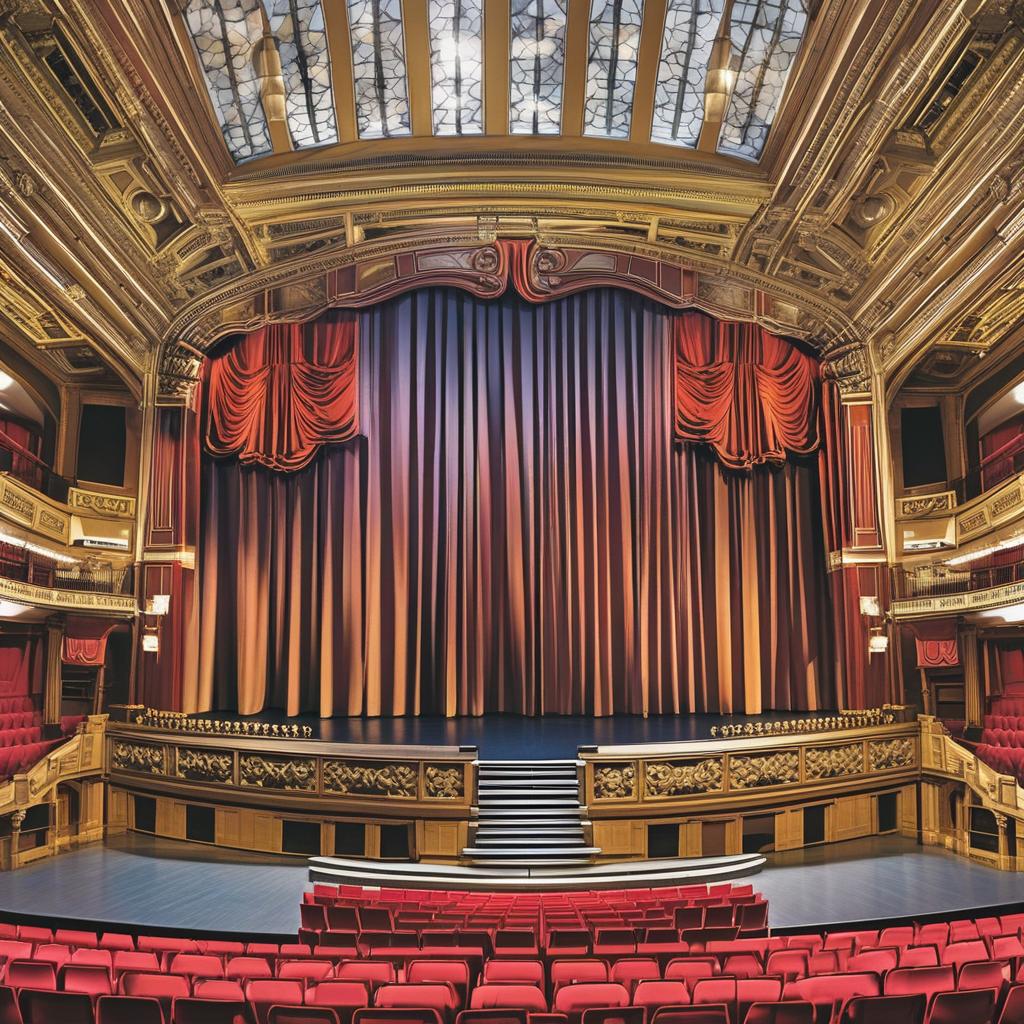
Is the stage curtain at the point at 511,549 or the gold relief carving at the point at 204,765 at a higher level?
the stage curtain at the point at 511,549

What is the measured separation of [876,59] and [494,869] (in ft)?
31.5

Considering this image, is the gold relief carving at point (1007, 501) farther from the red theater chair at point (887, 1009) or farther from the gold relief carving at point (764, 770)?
the red theater chair at point (887, 1009)

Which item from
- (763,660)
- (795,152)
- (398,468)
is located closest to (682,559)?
(763,660)

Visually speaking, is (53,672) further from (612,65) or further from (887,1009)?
(887,1009)

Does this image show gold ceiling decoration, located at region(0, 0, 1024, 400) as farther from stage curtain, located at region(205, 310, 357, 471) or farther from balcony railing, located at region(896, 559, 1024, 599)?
balcony railing, located at region(896, 559, 1024, 599)

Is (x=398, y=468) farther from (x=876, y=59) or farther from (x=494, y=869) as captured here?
(x=876, y=59)

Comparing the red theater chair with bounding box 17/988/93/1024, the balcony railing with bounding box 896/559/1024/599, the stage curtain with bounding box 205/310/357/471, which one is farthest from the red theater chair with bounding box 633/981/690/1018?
the stage curtain with bounding box 205/310/357/471

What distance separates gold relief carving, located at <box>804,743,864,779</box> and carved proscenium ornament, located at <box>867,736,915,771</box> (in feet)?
0.79

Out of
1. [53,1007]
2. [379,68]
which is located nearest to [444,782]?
[53,1007]

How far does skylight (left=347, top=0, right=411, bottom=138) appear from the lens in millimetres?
11695

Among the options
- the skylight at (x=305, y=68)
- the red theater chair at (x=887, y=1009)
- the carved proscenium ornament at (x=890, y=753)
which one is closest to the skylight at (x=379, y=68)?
the skylight at (x=305, y=68)

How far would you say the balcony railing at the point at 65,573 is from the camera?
13.0 metres

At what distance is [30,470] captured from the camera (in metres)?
14.4

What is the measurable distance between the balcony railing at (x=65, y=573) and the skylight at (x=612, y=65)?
9809 millimetres
